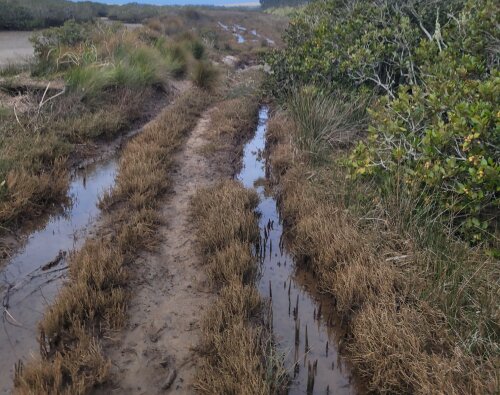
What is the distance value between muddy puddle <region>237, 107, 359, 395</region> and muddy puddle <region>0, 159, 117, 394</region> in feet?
6.91

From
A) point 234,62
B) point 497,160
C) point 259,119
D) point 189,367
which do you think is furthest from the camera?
point 234,62

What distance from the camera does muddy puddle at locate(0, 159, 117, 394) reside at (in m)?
3.72

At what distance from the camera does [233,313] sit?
4.05 meters

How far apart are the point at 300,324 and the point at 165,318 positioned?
1.26m

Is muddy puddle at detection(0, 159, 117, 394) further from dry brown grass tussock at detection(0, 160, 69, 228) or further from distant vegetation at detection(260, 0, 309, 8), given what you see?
distant vegetation at detection(260, 0, 309, 8)

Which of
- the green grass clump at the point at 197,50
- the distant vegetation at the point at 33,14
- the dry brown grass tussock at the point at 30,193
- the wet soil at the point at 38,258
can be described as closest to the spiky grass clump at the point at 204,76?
the green grass clump at the point at 197,50

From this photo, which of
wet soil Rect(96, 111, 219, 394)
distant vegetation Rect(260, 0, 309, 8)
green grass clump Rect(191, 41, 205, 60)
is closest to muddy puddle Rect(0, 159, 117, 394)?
wet soil Rect(96, 111, 219, 394)

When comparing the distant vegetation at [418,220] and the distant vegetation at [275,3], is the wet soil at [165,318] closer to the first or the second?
the distant vegetation at [418,220]

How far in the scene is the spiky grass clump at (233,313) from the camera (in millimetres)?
3256

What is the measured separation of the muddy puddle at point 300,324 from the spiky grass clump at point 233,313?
0.19 m

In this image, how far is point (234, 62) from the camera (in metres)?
20.4

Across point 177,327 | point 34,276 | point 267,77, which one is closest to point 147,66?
point 267,77

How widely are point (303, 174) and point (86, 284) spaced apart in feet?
12.0

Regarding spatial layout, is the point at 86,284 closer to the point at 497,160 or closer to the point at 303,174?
the point at 303,174
